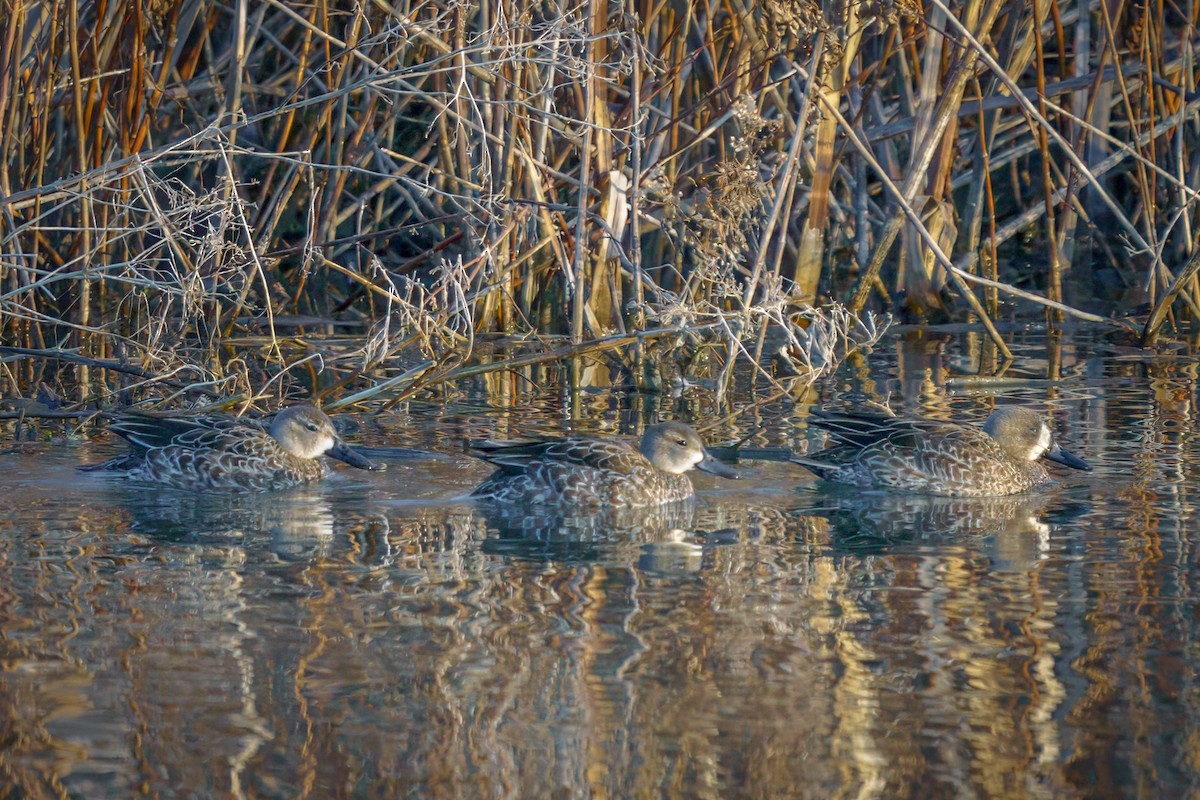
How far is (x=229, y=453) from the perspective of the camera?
7.39m

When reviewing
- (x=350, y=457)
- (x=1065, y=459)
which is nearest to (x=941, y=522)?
(x=1065, y=459)

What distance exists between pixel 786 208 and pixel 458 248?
3940 millimetres

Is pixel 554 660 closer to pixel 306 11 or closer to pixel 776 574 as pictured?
pixel 776 574

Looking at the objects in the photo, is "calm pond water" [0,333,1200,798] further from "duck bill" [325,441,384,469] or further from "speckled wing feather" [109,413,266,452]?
"speckled wing feather" [109,413,266,452]

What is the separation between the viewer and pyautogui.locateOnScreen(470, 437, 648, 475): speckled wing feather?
272 inches

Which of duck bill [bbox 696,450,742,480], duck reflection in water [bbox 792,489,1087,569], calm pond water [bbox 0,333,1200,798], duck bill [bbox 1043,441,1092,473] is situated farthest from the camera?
duck bill [bbox 1043,441,1092,473]

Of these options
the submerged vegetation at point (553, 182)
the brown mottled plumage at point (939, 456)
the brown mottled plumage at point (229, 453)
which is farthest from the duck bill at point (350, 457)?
the brown mottled plumage at point (939, 456)

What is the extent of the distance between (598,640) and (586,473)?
88.0 inches

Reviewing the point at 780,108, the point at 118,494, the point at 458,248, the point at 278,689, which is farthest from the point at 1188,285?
the point at 278,689

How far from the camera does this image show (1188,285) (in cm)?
1040

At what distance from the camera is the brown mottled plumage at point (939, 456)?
7.18 m

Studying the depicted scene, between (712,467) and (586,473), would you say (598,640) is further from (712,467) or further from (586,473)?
(712,467)

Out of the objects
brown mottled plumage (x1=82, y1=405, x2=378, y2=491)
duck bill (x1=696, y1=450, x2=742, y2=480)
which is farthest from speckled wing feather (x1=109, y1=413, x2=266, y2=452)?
duck bill (x1=696, y1=450, x2=742, y2=480)

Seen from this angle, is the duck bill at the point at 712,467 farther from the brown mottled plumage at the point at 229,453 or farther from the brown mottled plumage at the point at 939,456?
the brown mottled plumage at the point at 229,453
